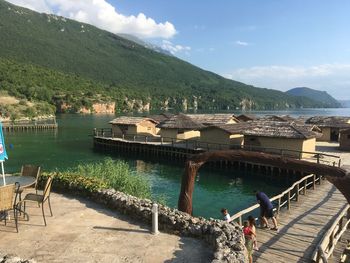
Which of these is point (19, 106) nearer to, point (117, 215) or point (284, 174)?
point (284, 174)

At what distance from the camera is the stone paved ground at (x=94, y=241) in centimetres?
887

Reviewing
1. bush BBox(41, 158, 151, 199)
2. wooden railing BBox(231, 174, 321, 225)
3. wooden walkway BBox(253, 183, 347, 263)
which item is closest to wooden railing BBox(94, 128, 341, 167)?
wooden railing BBox(231, 174, 321, 225)

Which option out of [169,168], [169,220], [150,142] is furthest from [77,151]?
[169,220]

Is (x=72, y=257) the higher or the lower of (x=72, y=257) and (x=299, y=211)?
the higher

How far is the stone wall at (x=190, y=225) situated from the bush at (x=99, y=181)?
0.97 meters

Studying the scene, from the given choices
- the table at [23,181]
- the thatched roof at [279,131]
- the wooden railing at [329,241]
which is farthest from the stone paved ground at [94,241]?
the thatched roof at [279,131]

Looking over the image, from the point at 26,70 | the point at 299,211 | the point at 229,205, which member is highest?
the point at 26,70

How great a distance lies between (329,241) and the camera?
504 inches

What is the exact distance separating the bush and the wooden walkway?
657cm

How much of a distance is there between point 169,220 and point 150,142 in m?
40.4

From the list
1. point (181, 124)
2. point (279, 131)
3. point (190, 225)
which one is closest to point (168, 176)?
point (279, 131)

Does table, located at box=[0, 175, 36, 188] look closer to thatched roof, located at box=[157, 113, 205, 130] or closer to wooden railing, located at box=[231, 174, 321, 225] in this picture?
wooden railing, located at box=[231, 174, 321, 225]

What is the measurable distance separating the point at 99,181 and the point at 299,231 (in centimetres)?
842

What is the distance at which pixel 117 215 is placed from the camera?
1181 cm
